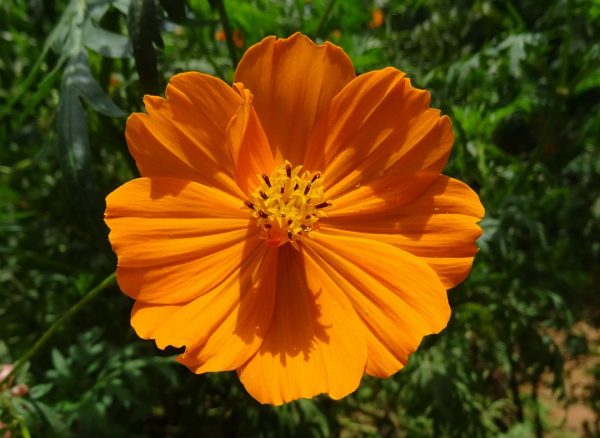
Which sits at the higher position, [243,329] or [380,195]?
[380,195]

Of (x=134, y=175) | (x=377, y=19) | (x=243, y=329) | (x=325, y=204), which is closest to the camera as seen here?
(x=243, y=329)

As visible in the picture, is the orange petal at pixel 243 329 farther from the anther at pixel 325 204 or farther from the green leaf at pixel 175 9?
the green leaf at pixel 175 9

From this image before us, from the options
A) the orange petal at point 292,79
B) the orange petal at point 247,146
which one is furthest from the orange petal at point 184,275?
the orange petal at point 292,79

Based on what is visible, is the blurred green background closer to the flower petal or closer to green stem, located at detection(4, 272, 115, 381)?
green stem, located at detection(4, 272, 115, 381)

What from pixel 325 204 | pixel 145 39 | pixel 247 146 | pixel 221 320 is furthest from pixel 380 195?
pixel 145 39

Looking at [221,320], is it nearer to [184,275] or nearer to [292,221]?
[184,275]

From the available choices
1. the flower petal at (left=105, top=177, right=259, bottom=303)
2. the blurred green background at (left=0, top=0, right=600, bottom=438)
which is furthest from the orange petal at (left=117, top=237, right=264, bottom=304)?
the blurred green background at (left=0, top=0, right=600, bottom=438)
